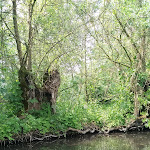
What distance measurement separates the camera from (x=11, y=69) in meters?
10.8

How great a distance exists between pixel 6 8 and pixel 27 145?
612cm

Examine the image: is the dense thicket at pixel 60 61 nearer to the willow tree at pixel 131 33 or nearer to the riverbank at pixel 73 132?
the willow tree at pixel 131 33

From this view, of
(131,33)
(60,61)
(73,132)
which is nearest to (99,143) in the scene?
(73,132)

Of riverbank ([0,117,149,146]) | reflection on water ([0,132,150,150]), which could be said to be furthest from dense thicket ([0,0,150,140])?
reflection on water ([0,132,150,150])

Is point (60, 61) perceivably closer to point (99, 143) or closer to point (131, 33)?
point (131, 33)

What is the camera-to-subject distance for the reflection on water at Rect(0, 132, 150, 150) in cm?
808

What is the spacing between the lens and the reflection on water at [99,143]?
8.08m

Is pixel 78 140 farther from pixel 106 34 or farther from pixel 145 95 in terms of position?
pixel 106 34

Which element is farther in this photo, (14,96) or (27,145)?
(14,96)

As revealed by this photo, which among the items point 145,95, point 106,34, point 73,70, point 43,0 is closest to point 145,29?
point 106,34

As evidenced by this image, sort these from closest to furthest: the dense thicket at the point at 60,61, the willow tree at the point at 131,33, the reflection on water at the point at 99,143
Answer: the reflection on water at the point at 99,143 < the dense thicket at the point at 60,61 < the willow tree at the point at 131,33

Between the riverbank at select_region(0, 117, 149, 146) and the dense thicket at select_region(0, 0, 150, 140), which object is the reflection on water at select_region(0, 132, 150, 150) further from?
the dense thicket at select_region(0, 0, 150, 140)

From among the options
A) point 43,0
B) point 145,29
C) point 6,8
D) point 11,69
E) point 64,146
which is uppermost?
point 43,0

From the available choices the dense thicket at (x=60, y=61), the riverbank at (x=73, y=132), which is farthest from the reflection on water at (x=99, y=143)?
the dense thicket at (x=60, y=61)
